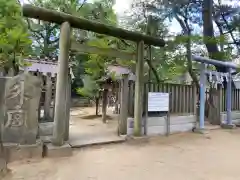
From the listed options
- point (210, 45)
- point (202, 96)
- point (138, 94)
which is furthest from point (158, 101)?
point (210, 45)

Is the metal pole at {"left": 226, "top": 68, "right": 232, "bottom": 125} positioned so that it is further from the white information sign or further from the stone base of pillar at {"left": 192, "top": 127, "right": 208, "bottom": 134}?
the white information sign

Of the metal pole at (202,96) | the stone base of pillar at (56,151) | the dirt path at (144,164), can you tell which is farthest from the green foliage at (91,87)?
the stone base of pillar at (56,151)

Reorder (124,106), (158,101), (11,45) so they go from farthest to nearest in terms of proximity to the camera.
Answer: (158,101)
(124,106)
(11,45)

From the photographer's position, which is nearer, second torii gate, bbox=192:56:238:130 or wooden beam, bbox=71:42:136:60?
wooden beam, bbox=71:42:136:60

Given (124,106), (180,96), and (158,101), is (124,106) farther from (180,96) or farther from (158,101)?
(180,96)

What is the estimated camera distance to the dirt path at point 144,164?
4020 mm

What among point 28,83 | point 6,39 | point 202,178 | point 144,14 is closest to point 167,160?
point 202,178

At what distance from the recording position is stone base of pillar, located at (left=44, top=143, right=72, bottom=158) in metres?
4.91

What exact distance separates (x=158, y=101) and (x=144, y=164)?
9.72ft

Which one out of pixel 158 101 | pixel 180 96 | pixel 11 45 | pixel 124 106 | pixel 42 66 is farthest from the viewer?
pixel 42 66

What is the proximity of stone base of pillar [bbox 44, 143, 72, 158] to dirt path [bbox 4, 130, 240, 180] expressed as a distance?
0.19 meters

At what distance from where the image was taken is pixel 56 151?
4961mm

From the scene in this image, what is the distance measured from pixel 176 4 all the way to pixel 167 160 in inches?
281

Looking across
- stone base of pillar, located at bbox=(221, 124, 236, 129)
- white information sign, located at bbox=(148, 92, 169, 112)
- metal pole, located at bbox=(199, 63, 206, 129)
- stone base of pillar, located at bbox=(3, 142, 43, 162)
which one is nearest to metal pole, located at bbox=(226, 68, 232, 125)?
stone base of pillar, located at bbox=(221, 124, 236, 129)
